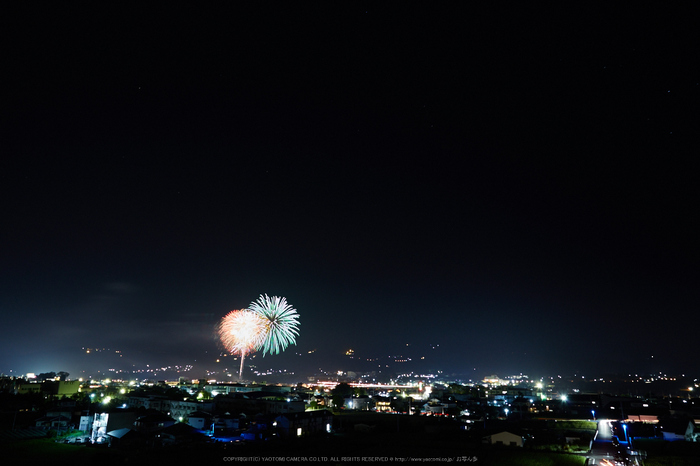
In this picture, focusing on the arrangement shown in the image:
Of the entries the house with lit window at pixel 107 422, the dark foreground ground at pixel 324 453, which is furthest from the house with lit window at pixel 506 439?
the house with lit window at pixel 107 422

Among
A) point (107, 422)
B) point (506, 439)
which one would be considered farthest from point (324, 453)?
point (107, 422)

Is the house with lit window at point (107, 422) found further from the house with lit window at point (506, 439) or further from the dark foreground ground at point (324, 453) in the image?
the house with lit window at point (506, 439)

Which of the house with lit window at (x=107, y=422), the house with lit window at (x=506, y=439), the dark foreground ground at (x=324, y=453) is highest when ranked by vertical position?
the house with lit window at (x=107, y=422)

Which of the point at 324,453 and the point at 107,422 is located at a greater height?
the point at 107,422

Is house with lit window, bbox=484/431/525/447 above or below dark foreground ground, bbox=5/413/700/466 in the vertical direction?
above

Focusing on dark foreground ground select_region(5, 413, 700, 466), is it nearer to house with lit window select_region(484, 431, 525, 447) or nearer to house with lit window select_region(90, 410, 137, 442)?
house with lit window select_region(484, 431, 525, 447)

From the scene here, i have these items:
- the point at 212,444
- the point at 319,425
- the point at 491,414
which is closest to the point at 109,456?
the point at 212,444

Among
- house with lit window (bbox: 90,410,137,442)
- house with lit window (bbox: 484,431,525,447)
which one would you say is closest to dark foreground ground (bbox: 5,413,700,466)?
house with lit window (bbox: 484,431,525,447)

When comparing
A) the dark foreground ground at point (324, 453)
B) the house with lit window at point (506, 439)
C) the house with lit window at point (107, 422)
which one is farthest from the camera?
the house with lit window at point (107, 422)

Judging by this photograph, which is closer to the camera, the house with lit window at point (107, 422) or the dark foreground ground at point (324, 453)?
the dark foreground ground at point (324, 453)

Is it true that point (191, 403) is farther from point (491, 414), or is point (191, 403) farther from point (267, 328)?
point (491, 414)

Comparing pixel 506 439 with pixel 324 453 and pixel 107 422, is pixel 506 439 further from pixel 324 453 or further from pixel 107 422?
pixel 107 422

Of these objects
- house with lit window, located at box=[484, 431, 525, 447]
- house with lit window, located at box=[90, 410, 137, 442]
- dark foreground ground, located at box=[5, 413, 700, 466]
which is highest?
house with lit window, located at box=[90, 410, 137, 442]
